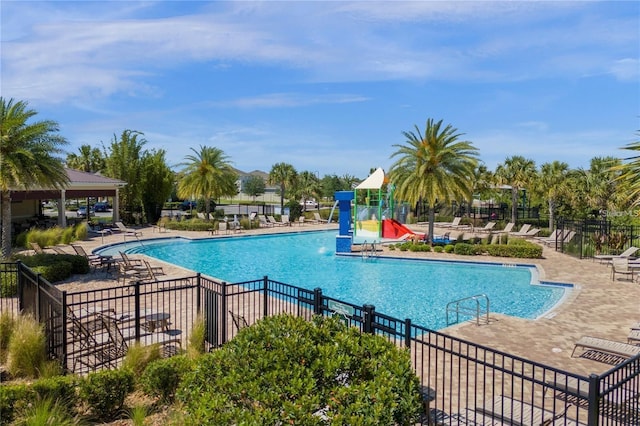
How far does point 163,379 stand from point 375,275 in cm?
1376

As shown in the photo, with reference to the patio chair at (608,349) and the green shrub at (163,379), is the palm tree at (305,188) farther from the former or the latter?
the green shrub at (163,379)

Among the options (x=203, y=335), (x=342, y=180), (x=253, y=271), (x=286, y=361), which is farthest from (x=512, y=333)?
(x=342, y=180)

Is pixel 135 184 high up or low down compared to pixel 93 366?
up

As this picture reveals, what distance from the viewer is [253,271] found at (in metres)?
19.6

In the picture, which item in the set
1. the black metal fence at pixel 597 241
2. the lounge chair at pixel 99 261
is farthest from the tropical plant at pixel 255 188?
the lounge chair at pixel 99 261

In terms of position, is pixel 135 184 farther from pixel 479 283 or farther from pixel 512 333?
pixel 512 333

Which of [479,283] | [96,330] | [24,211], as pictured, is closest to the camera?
[96,330]

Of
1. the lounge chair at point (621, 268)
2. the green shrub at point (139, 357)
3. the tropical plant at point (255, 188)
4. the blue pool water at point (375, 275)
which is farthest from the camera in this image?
the tropical plant at point (255, 188)

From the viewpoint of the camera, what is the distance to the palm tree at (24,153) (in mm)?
14641

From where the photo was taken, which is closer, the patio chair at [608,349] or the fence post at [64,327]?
the fence post at [64,327]

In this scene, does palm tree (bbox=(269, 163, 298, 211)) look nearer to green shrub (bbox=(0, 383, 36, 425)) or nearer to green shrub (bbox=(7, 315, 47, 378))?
green shrub (bbox=(7, 315, 47, 378))

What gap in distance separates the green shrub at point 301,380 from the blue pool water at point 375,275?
7.94m

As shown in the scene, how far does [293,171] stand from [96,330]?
46210mm

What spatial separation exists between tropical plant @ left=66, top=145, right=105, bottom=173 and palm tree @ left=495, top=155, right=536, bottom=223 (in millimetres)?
45239
